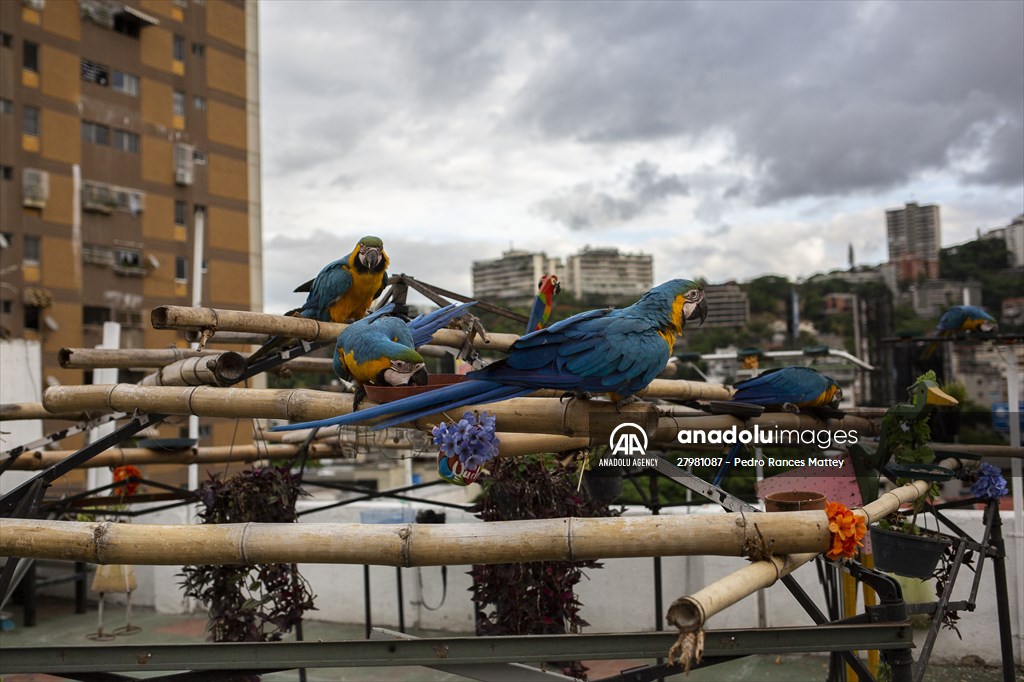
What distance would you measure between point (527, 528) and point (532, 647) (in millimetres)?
352

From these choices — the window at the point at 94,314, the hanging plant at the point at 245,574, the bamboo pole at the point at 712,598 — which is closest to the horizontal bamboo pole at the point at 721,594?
the bamboo pole at the point at 712,598

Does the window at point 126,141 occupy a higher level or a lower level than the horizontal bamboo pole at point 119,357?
higher

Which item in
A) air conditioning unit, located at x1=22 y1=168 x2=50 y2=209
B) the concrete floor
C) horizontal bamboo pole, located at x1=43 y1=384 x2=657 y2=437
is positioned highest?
air conditioning unit, located at x1=22 y1=168 x2=50 y2=209

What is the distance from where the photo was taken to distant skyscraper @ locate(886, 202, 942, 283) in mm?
60250

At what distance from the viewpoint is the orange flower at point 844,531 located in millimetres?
2268

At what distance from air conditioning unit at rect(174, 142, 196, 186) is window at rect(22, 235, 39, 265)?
4.67m

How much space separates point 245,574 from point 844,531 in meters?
3.56

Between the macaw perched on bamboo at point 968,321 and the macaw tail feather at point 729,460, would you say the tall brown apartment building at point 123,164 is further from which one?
the macaw tail feather at point 729,460

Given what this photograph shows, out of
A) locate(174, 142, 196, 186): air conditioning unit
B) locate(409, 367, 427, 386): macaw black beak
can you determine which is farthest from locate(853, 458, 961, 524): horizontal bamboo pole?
locate(174, 142, 196, 186): air conditioning unit

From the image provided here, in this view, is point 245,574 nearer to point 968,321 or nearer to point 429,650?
point 429,650

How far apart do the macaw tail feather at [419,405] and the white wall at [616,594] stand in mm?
3682

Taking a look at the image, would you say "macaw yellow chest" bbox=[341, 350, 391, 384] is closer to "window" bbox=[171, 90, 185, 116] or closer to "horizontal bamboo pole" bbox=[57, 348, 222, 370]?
"horizontal bamboo pole" bbox=[57, 348, 222, 370]

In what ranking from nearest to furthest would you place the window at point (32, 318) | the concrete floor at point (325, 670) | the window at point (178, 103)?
the concrete floor at point (325, 670) → the window at point (32, 318) → the window at point (178, 103)

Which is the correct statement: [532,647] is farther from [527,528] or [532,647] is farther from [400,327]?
[400,327]
